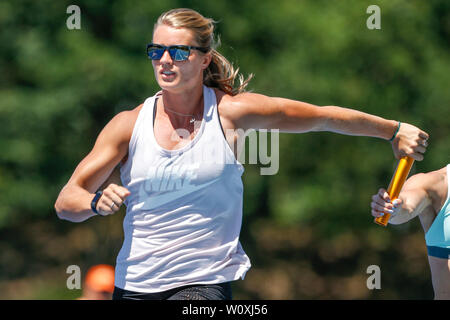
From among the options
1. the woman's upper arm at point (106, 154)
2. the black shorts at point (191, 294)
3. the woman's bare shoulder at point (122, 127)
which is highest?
the woman's bare shoulder at point (122, 127)

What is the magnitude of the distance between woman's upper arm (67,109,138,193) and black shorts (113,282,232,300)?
47 centimetres

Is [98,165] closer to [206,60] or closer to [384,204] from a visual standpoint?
[206,60]

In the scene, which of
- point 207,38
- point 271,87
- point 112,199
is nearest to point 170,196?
point 112,199

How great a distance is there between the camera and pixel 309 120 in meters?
3.33

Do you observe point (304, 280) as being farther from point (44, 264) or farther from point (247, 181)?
point (44, 264)

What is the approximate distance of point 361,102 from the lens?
8992mm

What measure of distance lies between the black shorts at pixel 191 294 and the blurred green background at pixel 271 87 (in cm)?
586

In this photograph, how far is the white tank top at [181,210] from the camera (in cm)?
305

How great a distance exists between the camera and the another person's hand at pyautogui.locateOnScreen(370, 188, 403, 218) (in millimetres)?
3418

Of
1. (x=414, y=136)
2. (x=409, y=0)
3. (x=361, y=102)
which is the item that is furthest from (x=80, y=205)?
(x=409, y=0)

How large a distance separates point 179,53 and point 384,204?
1.11 m

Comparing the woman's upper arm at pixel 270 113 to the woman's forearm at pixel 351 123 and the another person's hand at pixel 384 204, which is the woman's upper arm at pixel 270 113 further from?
the another person's hand at pixel 384 204

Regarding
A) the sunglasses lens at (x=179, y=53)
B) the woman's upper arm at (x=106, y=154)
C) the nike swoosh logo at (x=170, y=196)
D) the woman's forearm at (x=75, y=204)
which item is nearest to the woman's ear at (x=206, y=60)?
the sunglasses lens at (x=179, y=53)

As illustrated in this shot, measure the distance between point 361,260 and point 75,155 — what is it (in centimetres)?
384
